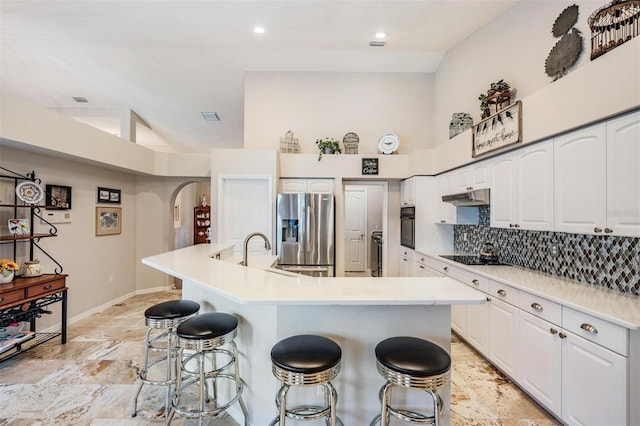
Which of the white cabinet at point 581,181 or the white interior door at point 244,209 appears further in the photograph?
the white interior door at point 244,209

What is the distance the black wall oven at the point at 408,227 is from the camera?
13.9 feet

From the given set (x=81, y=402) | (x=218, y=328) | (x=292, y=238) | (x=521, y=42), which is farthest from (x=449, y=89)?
(x=81, y=402)

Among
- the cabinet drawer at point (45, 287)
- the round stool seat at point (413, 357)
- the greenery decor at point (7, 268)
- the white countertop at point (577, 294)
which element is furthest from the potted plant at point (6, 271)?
the white countertop at point (577, 294)

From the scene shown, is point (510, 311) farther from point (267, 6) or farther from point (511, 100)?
point (267, 6)

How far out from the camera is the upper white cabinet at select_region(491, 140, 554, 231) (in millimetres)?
2266

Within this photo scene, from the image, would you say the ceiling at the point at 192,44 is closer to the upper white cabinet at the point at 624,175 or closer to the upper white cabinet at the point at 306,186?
the upper white cabinet at the point at 306,186

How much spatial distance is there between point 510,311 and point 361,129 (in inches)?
139

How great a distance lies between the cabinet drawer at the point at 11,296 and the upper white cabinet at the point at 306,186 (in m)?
3.16

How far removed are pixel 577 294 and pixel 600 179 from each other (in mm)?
788

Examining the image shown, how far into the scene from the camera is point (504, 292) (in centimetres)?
234

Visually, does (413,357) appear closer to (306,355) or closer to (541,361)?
(306,355)

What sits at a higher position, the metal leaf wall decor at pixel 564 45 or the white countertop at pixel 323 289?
the metal leaf wall decor at pixel 564 45

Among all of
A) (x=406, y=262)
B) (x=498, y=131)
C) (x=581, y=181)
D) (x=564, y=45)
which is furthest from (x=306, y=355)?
(x=406, y=262)

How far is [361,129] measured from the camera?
4.85m
